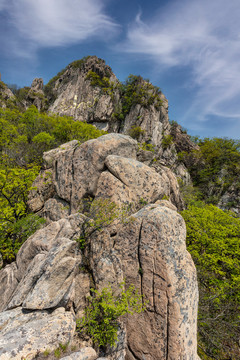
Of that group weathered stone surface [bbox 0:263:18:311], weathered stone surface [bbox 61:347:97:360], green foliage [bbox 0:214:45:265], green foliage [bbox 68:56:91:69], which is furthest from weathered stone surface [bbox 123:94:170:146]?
weathered stone surface [bbox 61:347:97:360]

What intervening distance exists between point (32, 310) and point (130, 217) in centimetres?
580

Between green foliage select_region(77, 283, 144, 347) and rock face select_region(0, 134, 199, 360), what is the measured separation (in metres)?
0.37

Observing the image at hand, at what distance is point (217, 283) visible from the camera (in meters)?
15.3

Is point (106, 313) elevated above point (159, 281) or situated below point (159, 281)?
below

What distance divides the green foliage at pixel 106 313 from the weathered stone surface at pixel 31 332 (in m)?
1.23

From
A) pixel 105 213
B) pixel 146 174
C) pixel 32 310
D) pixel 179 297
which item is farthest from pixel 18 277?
pixel 146 174

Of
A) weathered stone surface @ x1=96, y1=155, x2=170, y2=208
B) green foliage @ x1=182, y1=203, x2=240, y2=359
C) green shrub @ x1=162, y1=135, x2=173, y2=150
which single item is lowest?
green foliage @ x1=182, y1=203, x2=240, y2=359

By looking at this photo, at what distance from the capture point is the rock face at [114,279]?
617 centimetres

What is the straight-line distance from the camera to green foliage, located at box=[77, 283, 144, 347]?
697 centimetres

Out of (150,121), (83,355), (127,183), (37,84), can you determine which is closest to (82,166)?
(127,183)

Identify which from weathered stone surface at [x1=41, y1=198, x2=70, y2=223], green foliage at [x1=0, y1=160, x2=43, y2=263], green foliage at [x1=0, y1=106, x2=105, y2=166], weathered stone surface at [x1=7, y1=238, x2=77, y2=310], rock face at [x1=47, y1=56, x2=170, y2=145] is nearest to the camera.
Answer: weathered stone surface at [x1=7, y1=238, x2=77, y2=310]

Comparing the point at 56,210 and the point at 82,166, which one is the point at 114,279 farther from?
the point at 82,166

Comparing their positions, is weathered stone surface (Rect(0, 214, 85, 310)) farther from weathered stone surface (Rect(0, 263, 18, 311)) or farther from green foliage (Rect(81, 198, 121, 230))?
green foliage (Rect(81, 198, 121, 230))

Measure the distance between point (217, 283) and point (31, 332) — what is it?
16119 millimetres
